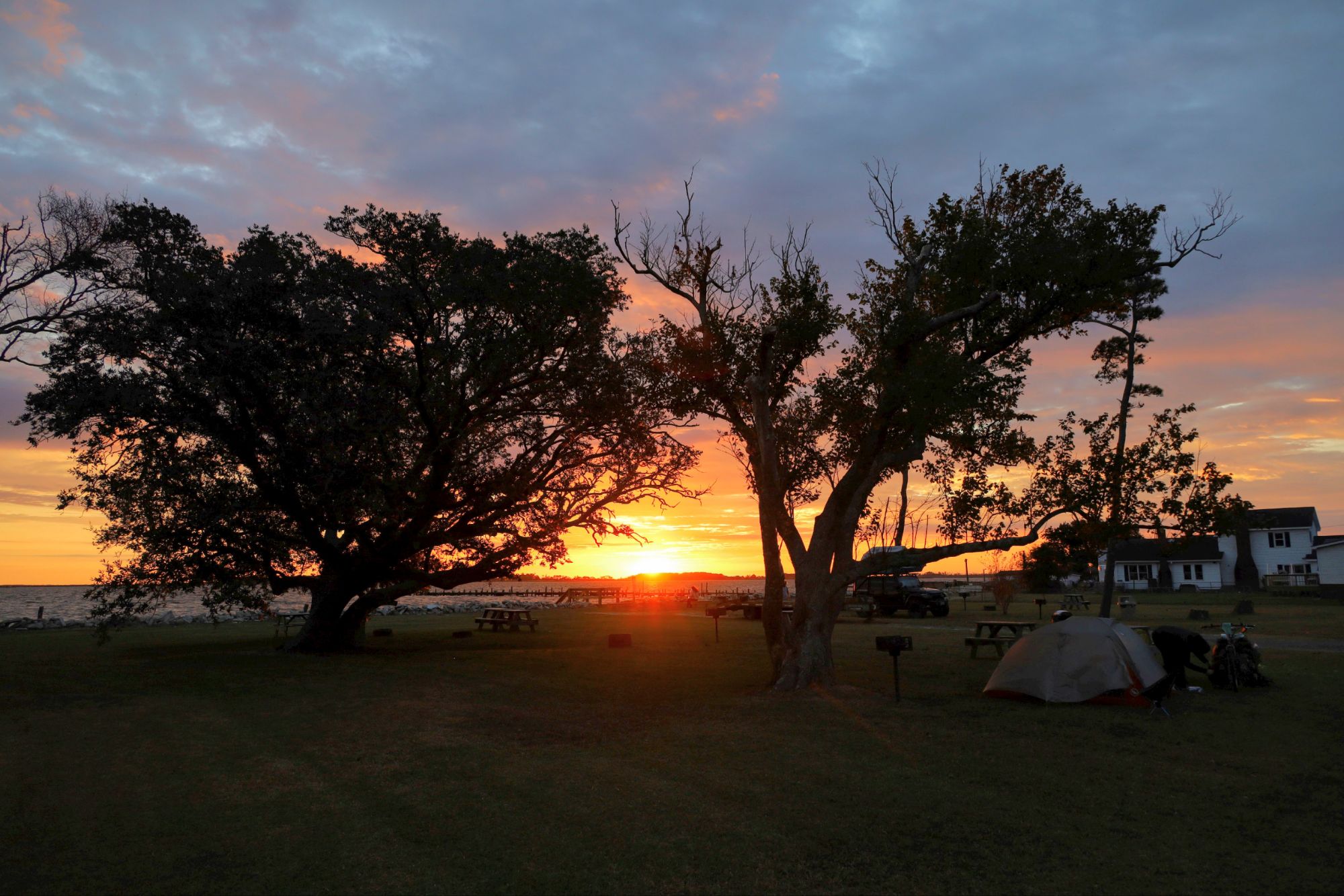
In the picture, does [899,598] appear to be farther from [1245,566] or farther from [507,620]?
[1245,566]

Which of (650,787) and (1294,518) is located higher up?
(1294,518)

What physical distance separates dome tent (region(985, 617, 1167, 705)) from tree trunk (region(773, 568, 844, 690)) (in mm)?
3100

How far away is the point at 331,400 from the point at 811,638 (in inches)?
467

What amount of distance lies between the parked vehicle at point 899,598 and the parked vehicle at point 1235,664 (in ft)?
77.1

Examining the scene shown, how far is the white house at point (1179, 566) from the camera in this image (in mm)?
65000

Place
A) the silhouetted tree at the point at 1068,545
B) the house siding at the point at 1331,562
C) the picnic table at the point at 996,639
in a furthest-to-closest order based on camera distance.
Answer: the house siding at the point at 1331,562, the picnic table at the point at 996,639, the silhouetted tree at the point at 1068,545

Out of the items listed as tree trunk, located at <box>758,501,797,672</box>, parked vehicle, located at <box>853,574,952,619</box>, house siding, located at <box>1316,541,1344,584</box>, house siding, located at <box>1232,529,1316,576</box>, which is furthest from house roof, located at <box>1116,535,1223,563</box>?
tree trunk, located at <box>758,501,797,672</box>

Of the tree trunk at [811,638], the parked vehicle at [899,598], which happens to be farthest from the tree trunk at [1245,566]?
the tree trunk at [811,638]

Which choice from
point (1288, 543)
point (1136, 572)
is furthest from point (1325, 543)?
point (1136, 572)

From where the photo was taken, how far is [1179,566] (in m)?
67.2

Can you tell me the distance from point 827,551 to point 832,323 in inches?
191

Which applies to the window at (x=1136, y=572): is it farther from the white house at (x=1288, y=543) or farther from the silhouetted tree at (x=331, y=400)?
the silhouetted tree at (x=331, y=400)

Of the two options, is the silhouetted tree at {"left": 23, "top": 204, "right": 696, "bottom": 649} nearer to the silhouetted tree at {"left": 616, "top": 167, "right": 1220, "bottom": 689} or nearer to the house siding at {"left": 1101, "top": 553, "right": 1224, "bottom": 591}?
the silhouetted tree at {"left": 616, "top": 167, "right": 1220, "bottom": 689}

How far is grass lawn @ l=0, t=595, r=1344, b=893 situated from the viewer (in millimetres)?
6375
